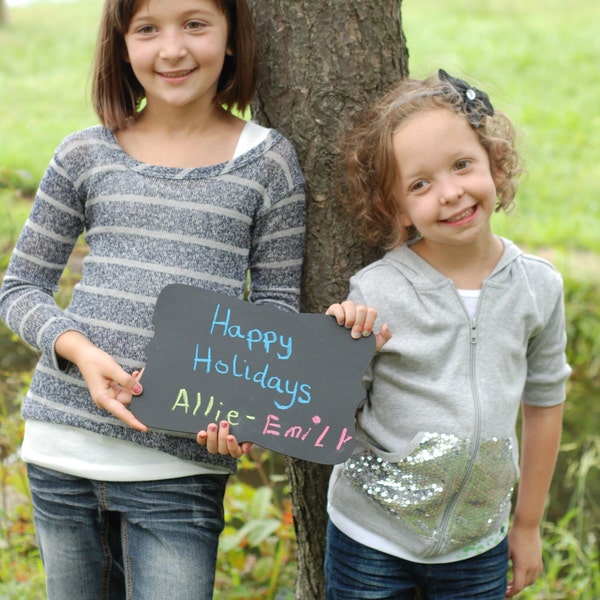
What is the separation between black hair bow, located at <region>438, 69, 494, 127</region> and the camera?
1802 mm

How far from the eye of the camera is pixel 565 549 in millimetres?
3016

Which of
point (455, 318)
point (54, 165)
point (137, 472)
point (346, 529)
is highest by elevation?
point (54, 165)

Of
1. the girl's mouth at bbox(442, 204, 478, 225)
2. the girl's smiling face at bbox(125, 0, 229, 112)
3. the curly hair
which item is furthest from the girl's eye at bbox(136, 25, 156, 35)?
the girl's mouth at bbox(442, 204, 478, 225)

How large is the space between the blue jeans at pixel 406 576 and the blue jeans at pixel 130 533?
10.4 inches

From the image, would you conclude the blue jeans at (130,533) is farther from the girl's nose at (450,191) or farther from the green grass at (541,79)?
the green grass at (541,79)

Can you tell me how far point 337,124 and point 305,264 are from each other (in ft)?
1.02

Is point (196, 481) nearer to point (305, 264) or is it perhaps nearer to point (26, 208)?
point (305, 264)

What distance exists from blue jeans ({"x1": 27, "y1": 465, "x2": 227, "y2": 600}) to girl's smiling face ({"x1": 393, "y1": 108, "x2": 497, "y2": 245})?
672 millimetres

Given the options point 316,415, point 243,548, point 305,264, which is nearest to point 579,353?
point 243,548

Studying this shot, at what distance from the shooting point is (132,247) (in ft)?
6.04

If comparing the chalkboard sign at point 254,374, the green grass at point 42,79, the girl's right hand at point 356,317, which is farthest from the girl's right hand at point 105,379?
the green grass at point 42,79

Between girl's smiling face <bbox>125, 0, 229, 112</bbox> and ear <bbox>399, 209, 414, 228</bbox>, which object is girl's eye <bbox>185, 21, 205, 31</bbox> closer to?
girl's smiling face <bbox>125, 0, 229, 112</bbox>

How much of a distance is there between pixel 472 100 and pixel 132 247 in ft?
2.35

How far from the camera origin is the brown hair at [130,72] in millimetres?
1891
